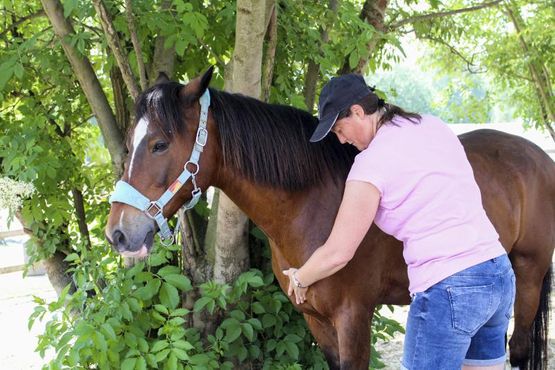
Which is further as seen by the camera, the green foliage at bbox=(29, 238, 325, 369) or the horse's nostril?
the green foliage at bbox=(29, 238, 325, 369)

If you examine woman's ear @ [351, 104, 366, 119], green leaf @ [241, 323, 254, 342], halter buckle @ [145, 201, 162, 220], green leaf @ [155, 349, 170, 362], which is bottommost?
green leaf @ [155, 349, 170, 362]

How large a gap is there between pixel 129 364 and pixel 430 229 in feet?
5.08

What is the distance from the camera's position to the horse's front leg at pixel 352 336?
102 inches

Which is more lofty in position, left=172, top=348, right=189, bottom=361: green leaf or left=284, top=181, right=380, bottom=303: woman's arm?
left=284, top=181, right=380, bottom=303: woman's arm

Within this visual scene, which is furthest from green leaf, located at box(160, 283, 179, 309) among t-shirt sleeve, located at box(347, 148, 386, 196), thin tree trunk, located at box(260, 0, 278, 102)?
t-shirt sleeve, located at box(347, 148, 386, 196)

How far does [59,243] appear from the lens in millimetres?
3824

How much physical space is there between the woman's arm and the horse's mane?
21.0 inches

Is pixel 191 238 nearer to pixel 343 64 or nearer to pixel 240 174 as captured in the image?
pixel 240 174

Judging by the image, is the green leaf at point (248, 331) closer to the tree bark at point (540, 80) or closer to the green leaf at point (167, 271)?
the green leaf at point (167, 271)

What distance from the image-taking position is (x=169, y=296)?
2.89 m

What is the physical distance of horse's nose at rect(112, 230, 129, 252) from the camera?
2.24 meters

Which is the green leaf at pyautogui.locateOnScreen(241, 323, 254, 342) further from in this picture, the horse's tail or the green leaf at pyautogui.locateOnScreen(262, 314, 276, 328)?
the horse's tail

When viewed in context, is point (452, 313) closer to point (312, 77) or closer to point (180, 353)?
point (180, 353)

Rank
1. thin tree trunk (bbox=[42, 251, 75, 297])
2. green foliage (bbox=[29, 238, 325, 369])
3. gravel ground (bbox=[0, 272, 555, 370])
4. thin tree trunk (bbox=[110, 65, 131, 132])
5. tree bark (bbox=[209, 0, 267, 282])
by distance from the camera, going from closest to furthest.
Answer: tree bark (bbox=[209, 0, 267, 282]) → green foliage (bbox=[29, 238, 325, 369]) → thin tree trunk (bbox=[110, 65, 131, 132]) → thin tree trunk (bbox=[42, 251, 75, 297]) → gravel ground (bbox=[0, 272, 555, 370])
